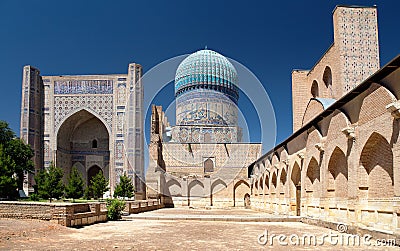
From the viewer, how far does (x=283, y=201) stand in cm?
1786

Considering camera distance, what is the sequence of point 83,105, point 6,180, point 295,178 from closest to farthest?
point 295,178 → point 6,180 → point 83,105

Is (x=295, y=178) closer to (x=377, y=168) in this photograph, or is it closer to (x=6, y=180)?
(x=377, y=168)

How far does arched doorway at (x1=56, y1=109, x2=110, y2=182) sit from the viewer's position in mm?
30812

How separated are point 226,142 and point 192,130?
9.78 ft

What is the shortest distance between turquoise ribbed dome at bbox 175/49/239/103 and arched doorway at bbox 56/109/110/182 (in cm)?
820

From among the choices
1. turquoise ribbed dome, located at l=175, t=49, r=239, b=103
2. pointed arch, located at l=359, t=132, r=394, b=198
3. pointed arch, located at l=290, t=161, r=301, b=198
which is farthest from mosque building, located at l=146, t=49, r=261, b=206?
pointed arch, located at l=359, t=132, r=394, b=198

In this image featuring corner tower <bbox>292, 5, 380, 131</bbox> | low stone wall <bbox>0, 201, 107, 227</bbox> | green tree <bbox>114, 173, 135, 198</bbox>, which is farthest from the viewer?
green tree <bbox>114, 173, 135, 198</bbox>

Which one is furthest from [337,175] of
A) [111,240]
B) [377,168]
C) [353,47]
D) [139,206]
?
[139,206]

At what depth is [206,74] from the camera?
34781 mm

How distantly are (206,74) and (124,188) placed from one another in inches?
541

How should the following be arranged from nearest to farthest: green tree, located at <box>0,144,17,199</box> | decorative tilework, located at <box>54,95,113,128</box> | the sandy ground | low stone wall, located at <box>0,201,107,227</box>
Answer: the sandy ground → low stone wall, located at <box>0,201,107,227</box> → green tree, located at <box>0,144,17,199</box> → decorative tilework, located at <box>54,95,113,128</box>

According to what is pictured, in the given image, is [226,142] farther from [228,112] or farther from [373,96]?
[373,96]

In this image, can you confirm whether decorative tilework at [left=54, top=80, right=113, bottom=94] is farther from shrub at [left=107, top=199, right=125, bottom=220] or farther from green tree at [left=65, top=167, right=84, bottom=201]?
shrub at [left=107, top=199, right=125, bottom=220]

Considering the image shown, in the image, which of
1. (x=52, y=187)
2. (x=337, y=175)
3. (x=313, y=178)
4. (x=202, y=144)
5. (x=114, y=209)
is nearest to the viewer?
(x=337, y=175)
